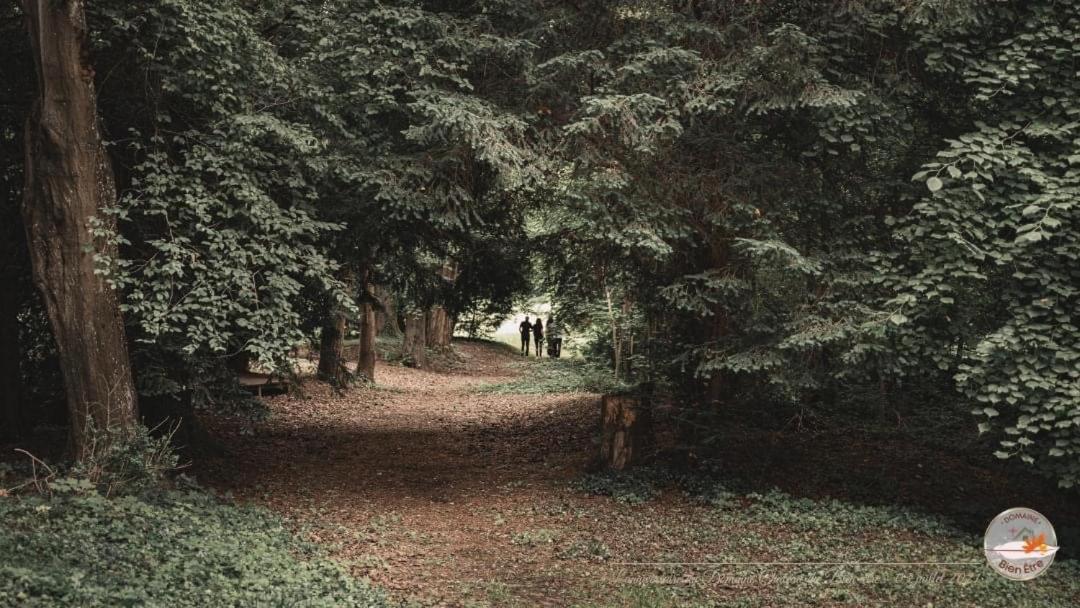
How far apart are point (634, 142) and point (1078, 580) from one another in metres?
6.56

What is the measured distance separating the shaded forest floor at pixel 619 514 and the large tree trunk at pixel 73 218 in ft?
8.00

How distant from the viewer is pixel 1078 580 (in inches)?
344

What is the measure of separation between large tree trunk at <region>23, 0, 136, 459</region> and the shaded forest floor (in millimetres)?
2438

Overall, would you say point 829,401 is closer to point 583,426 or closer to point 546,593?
point 583,426

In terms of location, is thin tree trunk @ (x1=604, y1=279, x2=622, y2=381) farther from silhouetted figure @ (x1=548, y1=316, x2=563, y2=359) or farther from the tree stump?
silhouetted figure @ (x1=548, y1=316, x2=563, y2=359)

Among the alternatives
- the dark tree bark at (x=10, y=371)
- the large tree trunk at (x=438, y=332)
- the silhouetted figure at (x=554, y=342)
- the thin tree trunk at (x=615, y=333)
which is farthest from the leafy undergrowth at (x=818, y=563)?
the silhouetted figure at (x=554, y=342)

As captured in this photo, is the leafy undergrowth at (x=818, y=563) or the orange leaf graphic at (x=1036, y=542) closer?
the orange leaf graphic at (x=1036, y=542)

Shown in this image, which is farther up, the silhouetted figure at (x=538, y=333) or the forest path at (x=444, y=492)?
the silhouetted figure at (x=538, y=333)

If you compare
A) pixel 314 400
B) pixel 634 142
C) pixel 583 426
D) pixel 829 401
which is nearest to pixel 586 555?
pixel 634 142

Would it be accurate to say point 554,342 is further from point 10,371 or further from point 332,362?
point 10,371

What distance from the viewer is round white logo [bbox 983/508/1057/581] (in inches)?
239

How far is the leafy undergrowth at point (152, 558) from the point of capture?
5.34 meters

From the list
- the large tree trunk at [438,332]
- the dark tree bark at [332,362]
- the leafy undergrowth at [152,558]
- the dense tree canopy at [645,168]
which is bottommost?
the leafy undergrowth at [152,558]

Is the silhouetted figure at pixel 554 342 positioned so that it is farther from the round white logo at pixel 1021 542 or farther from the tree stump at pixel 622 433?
the round white logo at pixel 1021 542
